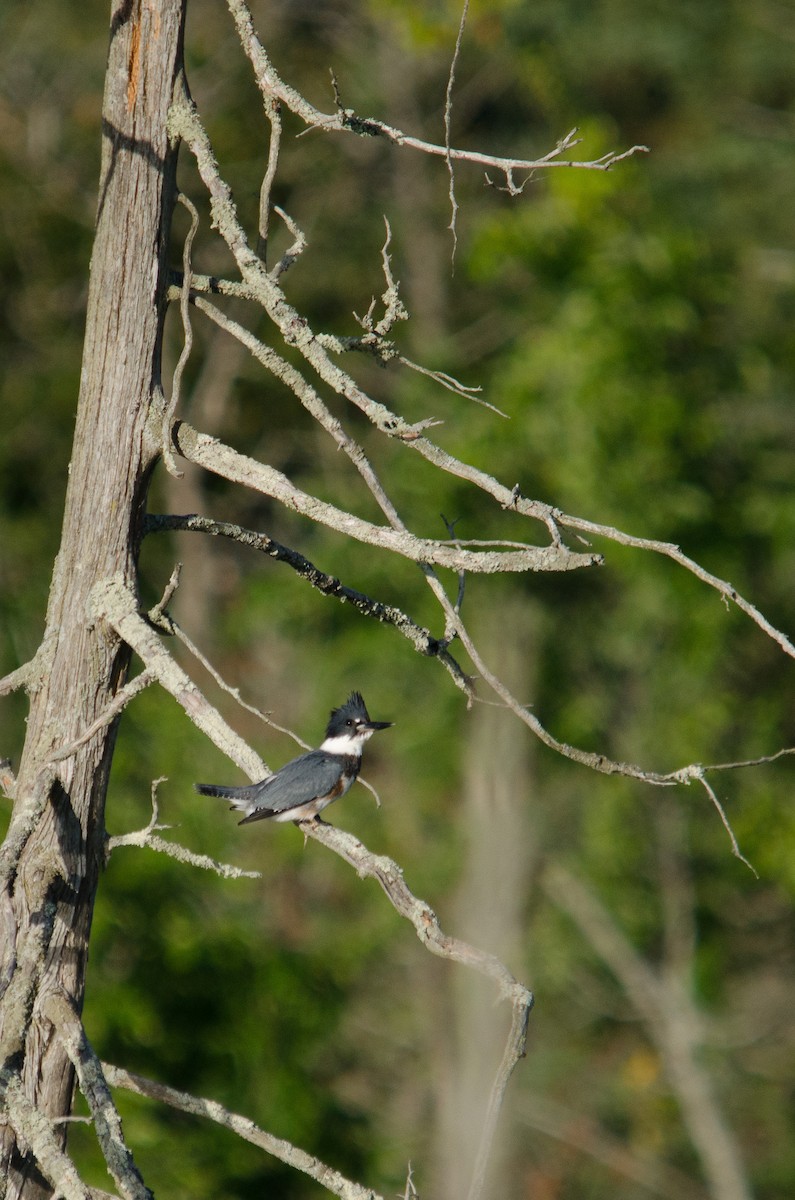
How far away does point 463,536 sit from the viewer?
1016 cm

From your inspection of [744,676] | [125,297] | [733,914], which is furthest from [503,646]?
[125,297]

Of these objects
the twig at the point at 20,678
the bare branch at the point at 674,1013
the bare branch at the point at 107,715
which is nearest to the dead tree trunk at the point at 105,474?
the twig at the point at 20,678

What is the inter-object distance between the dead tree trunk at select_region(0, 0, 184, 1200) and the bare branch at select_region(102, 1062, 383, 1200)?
13 centimetres

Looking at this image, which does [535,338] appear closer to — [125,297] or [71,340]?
[71,340]

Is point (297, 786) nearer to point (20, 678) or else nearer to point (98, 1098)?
point (20, 678)

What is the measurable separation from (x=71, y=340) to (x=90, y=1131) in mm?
8691

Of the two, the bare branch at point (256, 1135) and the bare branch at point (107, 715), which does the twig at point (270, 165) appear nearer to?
the bare branch at point (107, 715)

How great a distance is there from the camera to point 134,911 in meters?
8.15

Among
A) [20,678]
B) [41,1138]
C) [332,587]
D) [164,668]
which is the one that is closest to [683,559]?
[332,587]

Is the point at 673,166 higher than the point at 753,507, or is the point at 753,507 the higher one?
the point at 673,166

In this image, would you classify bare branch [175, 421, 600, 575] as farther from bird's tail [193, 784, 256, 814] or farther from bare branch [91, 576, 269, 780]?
bird's tail [193, 784, 256, 814]

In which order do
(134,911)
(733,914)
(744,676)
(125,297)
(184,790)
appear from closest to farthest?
(125,297)
(134,911)
(184,790)
(744,676)
(733,914)

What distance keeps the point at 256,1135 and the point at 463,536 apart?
7806 mm

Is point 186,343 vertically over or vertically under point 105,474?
over
